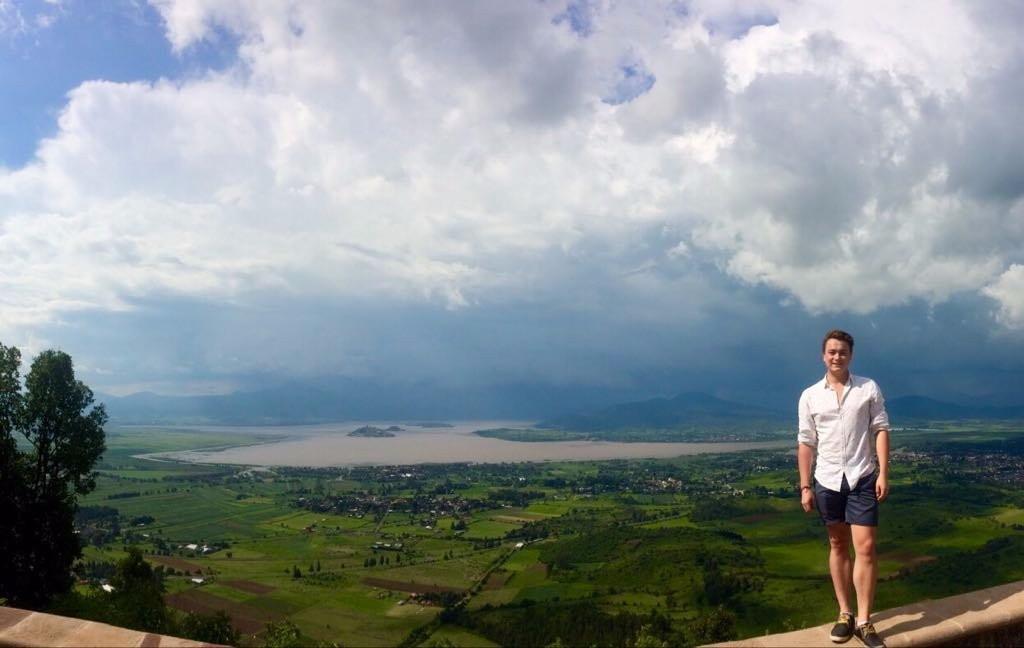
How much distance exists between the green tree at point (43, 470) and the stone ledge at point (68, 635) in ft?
42.6

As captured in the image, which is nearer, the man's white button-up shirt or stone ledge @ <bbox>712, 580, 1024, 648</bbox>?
stone ledge @ <bbox>712, 580, 1024, 648</bbox>

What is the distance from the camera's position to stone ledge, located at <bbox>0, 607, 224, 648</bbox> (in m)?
3.98

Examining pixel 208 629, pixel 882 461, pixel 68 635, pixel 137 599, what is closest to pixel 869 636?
pixel 882 461

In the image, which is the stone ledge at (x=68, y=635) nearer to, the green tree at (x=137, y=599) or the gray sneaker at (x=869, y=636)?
the gray sneaker at (x=869, y=636)

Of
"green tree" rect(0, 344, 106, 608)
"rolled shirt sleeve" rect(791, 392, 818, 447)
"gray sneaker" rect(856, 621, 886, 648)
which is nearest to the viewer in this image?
"gray sneaker" rect(856, 621, 886, 648)

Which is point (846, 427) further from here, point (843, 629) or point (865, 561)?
point (843, 629)

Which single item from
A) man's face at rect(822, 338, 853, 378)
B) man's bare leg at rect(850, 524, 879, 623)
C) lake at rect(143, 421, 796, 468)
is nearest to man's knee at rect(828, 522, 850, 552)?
man's bare leg at rect(850, 524, 879, 623)

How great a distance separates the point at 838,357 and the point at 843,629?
1.98m

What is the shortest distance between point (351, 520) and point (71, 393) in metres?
68.0

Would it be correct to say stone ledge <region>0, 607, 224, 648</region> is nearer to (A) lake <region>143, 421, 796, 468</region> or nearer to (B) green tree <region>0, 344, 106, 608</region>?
(B) green tree <region>0, 344, 106, 608</region>

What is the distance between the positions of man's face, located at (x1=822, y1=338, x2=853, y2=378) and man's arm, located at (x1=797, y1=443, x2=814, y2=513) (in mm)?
653

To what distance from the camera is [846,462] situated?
196 inches

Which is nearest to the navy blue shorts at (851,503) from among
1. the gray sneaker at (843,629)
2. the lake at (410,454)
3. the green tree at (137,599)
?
the gray sneaker at (843,629)

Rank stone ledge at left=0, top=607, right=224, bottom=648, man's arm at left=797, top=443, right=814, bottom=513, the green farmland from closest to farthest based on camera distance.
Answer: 1. stone ledge at left=0, top=607, right=224, bottom=648
2. man's arm at left=797, top=443, right=814, bottom=513
3. the green farmland
